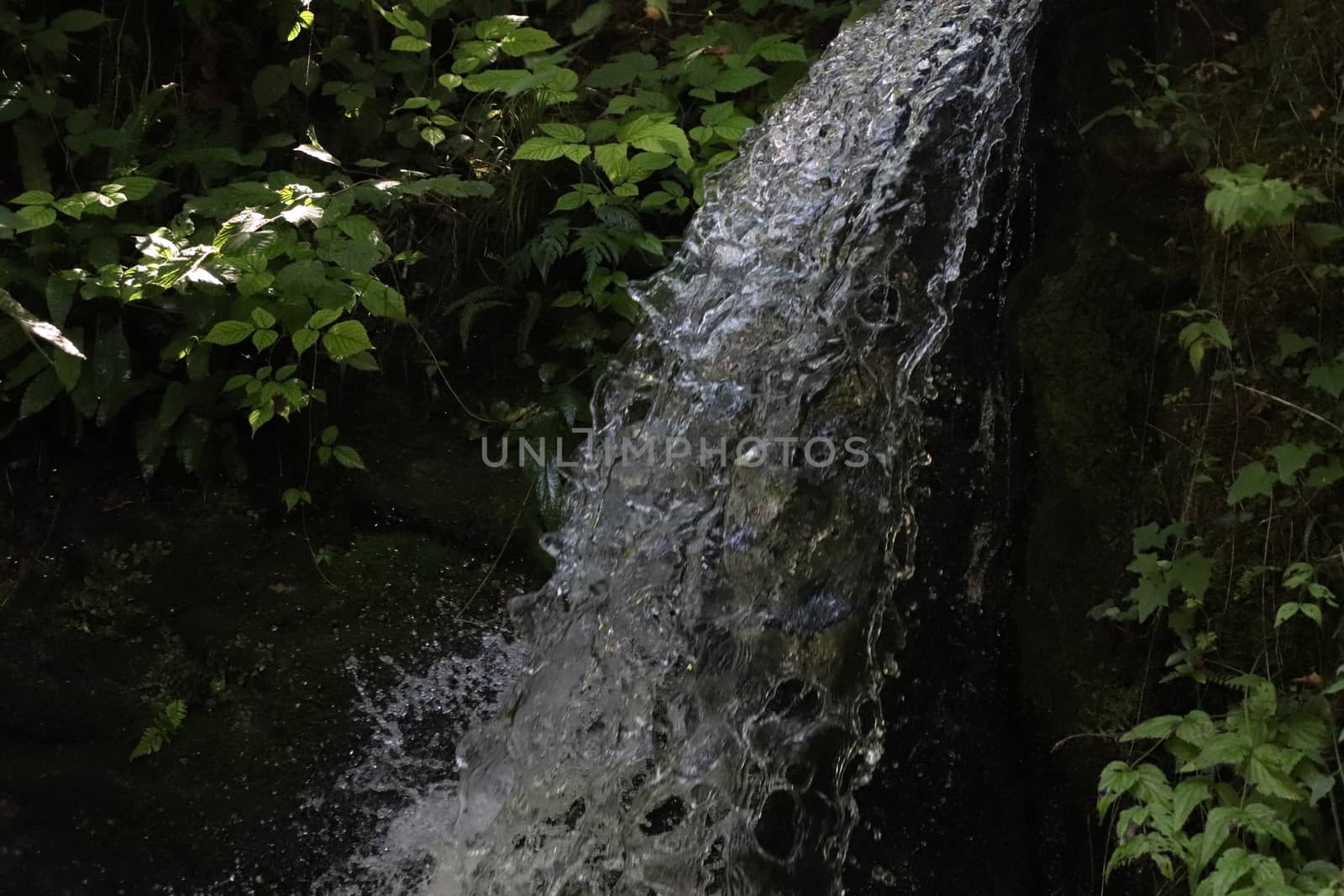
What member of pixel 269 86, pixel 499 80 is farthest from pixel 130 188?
pixel 499 80

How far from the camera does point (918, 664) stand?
249 centimetres

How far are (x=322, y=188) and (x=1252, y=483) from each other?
279 cm

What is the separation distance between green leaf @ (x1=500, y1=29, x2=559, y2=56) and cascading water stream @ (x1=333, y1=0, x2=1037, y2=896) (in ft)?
3.77

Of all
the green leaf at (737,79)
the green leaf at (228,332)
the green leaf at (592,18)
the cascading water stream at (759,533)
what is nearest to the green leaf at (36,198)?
the green leaf at (228,332)

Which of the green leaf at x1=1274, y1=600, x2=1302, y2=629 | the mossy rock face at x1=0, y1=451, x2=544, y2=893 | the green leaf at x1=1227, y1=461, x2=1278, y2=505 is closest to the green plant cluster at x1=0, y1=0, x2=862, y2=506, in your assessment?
the mossy rock face at x1=0, y1=451, x2=544, y2=893

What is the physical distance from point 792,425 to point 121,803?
194 centimetres

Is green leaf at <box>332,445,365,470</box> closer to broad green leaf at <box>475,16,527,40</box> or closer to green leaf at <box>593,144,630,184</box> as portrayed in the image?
green leaf at <box>593,144,630,184</box>

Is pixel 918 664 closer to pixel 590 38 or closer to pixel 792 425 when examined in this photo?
pixel 792 425

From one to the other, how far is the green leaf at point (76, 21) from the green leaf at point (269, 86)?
0.51 metres

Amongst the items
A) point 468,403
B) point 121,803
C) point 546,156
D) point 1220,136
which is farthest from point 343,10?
point 1220,136

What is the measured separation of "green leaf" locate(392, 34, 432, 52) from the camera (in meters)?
→ 3.69

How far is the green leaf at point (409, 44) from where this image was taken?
369 centimetres

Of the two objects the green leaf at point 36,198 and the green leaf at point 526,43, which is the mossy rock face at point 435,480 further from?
the green leaf at point 526,43

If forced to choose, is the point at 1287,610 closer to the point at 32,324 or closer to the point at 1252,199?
the point at 1252,199
